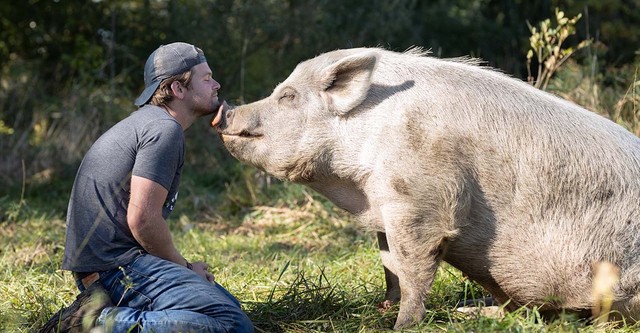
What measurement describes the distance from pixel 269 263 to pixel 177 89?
218 centimetres

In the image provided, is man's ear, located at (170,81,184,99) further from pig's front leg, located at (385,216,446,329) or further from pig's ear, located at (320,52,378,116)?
pig's front leg, located at (385,216,446,329)

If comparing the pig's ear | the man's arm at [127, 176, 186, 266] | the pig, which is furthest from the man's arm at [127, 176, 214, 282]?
the pig's ear

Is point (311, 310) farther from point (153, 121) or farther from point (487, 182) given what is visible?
point (153, 121)

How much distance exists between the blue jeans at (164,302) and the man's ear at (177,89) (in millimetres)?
804

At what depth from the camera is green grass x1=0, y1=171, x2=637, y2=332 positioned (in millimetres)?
4422

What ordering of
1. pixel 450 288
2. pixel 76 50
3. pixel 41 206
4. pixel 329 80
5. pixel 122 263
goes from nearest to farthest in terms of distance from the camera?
pixel 122 263 < pixel 329 80 < pixel 450 288 < pixel 41 206 < pixel 76 50

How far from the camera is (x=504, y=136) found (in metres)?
4.33

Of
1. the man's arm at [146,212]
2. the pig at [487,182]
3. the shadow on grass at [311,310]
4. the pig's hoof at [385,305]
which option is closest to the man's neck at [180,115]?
the man's arm at [146,212]

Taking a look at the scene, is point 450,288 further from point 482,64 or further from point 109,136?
point 109,136

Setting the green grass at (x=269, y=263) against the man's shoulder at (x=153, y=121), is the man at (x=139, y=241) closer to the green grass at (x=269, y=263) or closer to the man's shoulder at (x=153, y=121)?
the man's shoulder at (x=153, y=121)

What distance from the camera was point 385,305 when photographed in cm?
467

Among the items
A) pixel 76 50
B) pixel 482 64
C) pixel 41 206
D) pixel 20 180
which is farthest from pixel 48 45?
pixel 482 64

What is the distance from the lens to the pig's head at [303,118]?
4.50 metres

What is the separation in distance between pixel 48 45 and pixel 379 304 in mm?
9378
